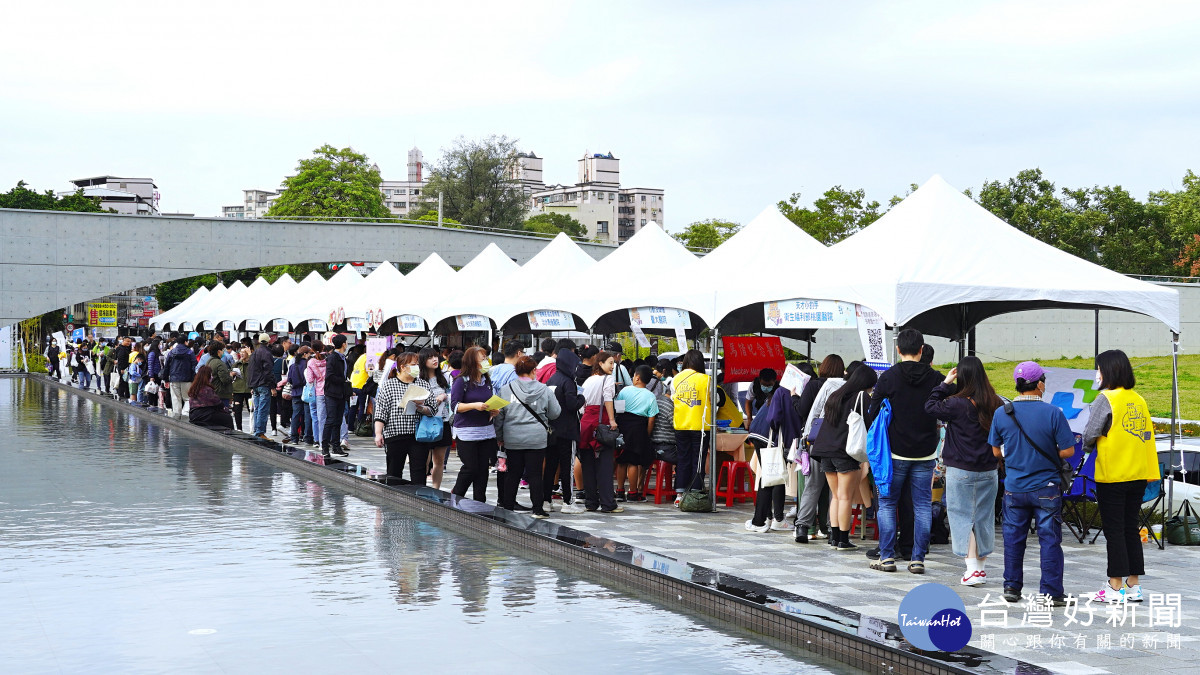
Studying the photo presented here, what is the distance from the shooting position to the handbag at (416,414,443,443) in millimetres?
12023

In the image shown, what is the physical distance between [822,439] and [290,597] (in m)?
4.33

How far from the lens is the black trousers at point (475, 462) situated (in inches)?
428

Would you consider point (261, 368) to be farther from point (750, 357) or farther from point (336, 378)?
point (750, 357)

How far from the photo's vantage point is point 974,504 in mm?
8023

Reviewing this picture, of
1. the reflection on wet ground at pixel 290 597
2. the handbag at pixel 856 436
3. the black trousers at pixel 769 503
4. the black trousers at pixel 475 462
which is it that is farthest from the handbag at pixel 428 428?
the handbag at pixel 856 436

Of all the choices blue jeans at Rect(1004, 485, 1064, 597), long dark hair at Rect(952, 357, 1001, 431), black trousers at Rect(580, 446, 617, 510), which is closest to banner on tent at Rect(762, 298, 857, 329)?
black trousers at Rect(580, 446, 617, 510)

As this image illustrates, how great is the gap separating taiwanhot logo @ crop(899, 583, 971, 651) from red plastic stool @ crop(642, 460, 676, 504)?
685cm

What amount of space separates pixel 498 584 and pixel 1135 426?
455cm

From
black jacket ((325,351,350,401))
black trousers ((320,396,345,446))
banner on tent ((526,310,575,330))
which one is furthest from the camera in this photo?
banner on tent ((526,310,575,330))

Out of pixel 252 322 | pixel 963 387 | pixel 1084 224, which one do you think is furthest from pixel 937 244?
pixel 1084 224

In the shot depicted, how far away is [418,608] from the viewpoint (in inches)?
297

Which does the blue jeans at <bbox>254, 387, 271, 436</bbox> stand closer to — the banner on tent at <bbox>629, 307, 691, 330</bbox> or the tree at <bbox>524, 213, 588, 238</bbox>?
the banner on tent at <bbox>629, 307, 691, 330</bbox>

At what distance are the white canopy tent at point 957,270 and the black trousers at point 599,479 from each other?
299 cm

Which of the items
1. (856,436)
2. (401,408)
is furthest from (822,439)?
(401,408)
